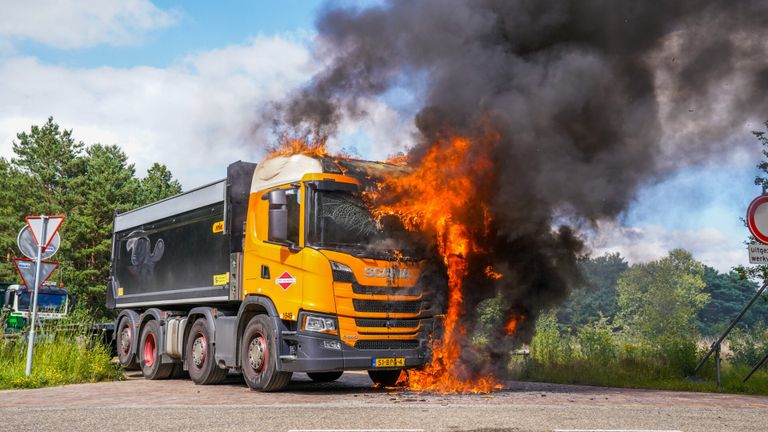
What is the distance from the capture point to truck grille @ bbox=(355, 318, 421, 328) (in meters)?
11.0

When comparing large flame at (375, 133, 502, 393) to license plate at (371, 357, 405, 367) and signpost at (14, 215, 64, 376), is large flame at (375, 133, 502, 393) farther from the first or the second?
signpost at (14, 215, 64, 376)

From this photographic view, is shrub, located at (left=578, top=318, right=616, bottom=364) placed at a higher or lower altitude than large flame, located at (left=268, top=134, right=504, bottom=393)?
lower

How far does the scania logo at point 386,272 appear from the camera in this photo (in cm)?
1102

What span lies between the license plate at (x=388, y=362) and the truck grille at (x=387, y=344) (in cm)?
→ 16

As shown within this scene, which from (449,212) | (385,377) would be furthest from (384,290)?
(385,377)

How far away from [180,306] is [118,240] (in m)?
4.35

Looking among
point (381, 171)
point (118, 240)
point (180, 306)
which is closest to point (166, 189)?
point (118, 240)

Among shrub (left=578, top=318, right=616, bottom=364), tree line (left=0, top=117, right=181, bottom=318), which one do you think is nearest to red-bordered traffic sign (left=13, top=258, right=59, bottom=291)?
shrub (left=578, top=318, right=616, bottom=364)

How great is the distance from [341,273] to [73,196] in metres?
49.5

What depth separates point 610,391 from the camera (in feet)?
40.3

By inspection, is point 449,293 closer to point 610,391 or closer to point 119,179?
point 610,391

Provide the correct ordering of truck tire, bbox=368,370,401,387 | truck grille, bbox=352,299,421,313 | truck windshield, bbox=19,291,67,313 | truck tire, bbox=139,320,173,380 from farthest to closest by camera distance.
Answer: truck windshield, bbox=19,291,67,313
truck tire, bbox=139,320,173,380
truck tire, bbox=368,370,401,387
truck grille, bbox=352,299,421,313

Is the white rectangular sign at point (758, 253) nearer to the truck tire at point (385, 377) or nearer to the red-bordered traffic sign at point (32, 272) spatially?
the truck tire at point (385, 377)

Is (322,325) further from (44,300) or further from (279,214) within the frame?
(44,300)
